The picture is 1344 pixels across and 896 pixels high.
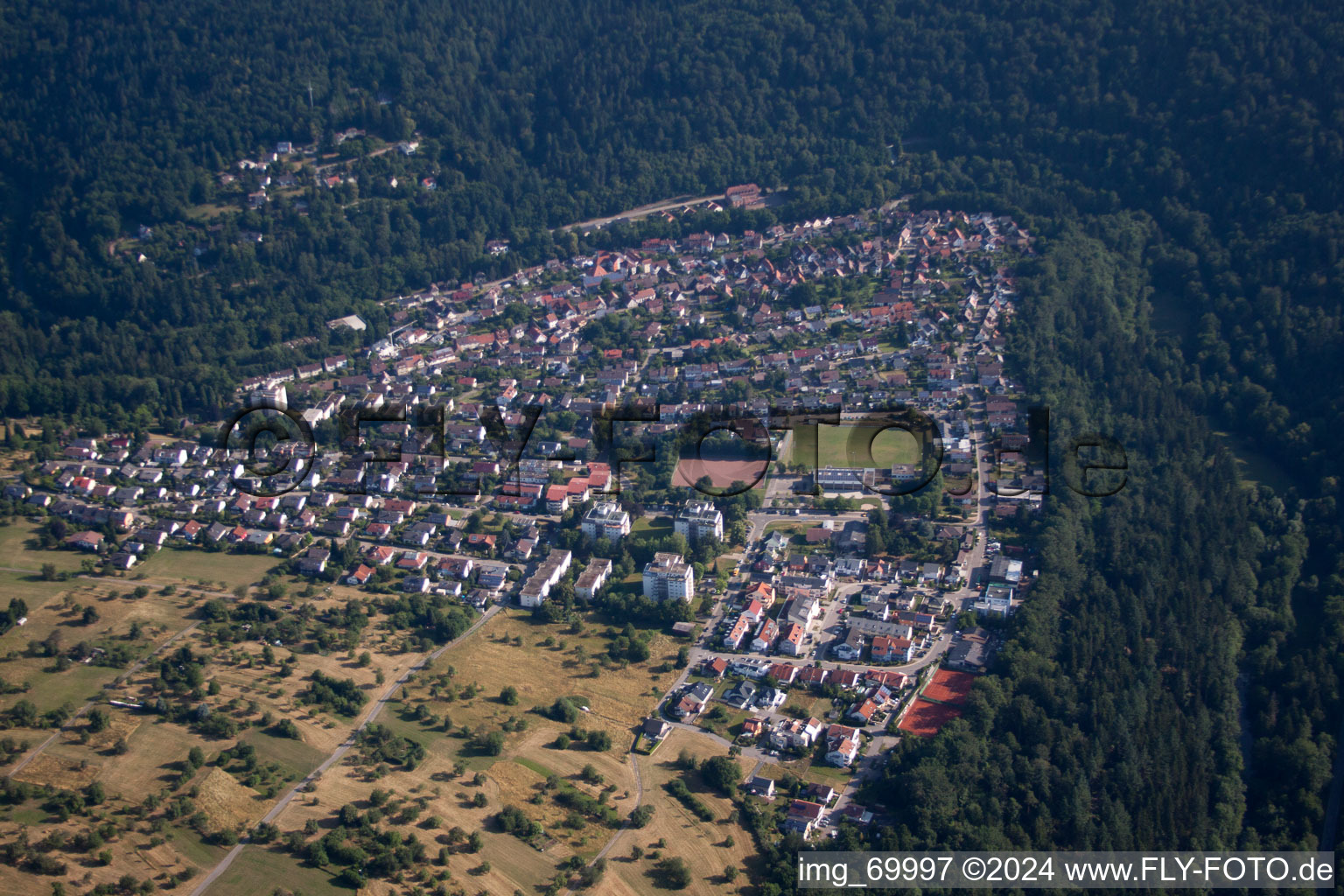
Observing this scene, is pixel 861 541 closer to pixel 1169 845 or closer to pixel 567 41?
pixel 1169 845

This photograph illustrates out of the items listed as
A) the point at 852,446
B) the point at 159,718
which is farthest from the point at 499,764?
the point at 852,446

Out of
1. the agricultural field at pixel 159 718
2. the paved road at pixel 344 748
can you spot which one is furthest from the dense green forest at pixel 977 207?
the agricultural field at pixel 159 718

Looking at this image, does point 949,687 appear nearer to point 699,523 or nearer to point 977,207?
point 699,523

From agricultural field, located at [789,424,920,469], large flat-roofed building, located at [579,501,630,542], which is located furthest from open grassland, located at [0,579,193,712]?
agricultural field, located at [789,424,920,469]

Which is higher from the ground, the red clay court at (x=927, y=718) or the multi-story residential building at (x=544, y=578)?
the multi-story residential building at (x=544, y=578)

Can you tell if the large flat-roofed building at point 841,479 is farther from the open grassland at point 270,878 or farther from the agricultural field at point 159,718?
the open grassland at point 270,878
